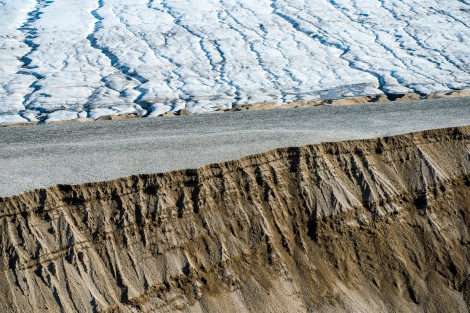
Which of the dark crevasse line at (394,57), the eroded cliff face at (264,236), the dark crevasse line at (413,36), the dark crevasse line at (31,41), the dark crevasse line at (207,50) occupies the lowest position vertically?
the dark crevasse line at (31,41)

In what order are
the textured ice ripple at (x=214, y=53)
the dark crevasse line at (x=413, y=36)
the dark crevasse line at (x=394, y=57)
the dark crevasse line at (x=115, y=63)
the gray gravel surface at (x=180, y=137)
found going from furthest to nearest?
the dark crevasse line at (x=413, y=36) → the dark crevasse line at (x=394, y=57) → the dark crevasse line at (x=115, y=63) → the textured ice ripple at (x=214, y=53) → the gray gravel surface at (x=180, y=137)

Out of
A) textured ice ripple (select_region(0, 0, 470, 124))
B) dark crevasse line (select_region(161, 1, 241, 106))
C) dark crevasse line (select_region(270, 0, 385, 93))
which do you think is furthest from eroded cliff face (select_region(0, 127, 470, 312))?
dark crevasse line (select_region(270, 0, 385, 93))

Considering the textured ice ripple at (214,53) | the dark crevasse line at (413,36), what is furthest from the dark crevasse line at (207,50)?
the dark crevasse line at (413,36)

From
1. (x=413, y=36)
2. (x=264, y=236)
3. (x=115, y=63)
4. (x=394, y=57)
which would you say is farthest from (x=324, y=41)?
(x=264, y=236)

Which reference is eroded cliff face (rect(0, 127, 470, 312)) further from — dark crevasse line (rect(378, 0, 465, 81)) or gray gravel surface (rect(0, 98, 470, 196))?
dark crevasse line (rect(378, 0, 465, 81))

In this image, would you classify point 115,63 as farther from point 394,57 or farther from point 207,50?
point 394,57

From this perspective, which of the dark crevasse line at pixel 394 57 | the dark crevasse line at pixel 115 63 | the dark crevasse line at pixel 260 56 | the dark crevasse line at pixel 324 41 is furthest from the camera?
the dark crevasse line at pixel 324 41

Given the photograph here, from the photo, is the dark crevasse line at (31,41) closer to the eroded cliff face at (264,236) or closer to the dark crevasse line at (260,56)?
the dark crevasse line at (260,56)
